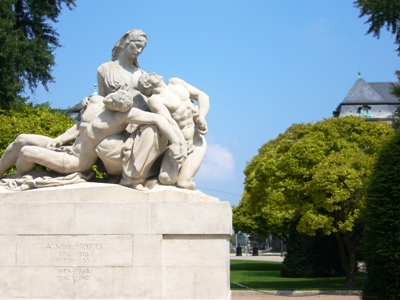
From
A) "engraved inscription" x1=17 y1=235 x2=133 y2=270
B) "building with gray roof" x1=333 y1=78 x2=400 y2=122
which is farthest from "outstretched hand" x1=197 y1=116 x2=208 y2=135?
"building with gray roof" x1=333 y1=78 x2=400 y2=122

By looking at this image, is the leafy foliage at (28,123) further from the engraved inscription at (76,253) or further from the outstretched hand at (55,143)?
the engraved inscription at (76,253)

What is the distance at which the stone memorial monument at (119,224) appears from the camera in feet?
30.1

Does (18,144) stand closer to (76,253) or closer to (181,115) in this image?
(76,253)

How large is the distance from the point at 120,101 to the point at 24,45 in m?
19.0

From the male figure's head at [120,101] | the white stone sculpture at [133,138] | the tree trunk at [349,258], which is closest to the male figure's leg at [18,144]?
the white stone sculpture at [133,138]

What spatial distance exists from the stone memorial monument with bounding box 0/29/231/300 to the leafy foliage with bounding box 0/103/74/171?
13.7m

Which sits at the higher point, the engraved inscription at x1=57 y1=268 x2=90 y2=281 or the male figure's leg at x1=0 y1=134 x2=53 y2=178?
the male figure's leg at x1=0 y1=134 x2=53 y2=178

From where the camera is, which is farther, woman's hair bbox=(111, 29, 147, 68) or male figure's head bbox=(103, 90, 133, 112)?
woman's hair bbox=(111, 29, 147, 68)

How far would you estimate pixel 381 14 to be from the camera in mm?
28875

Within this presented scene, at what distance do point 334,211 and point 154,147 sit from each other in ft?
53.0

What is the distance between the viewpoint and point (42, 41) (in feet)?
95.7

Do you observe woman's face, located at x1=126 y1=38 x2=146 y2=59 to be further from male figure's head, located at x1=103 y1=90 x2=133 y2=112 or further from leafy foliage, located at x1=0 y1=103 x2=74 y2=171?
leafy foliage, located at x1=0 y1=103 x2=74 y2=171

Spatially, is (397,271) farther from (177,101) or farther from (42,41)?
(42,41)

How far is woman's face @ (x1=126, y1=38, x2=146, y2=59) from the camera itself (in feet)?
35.2
